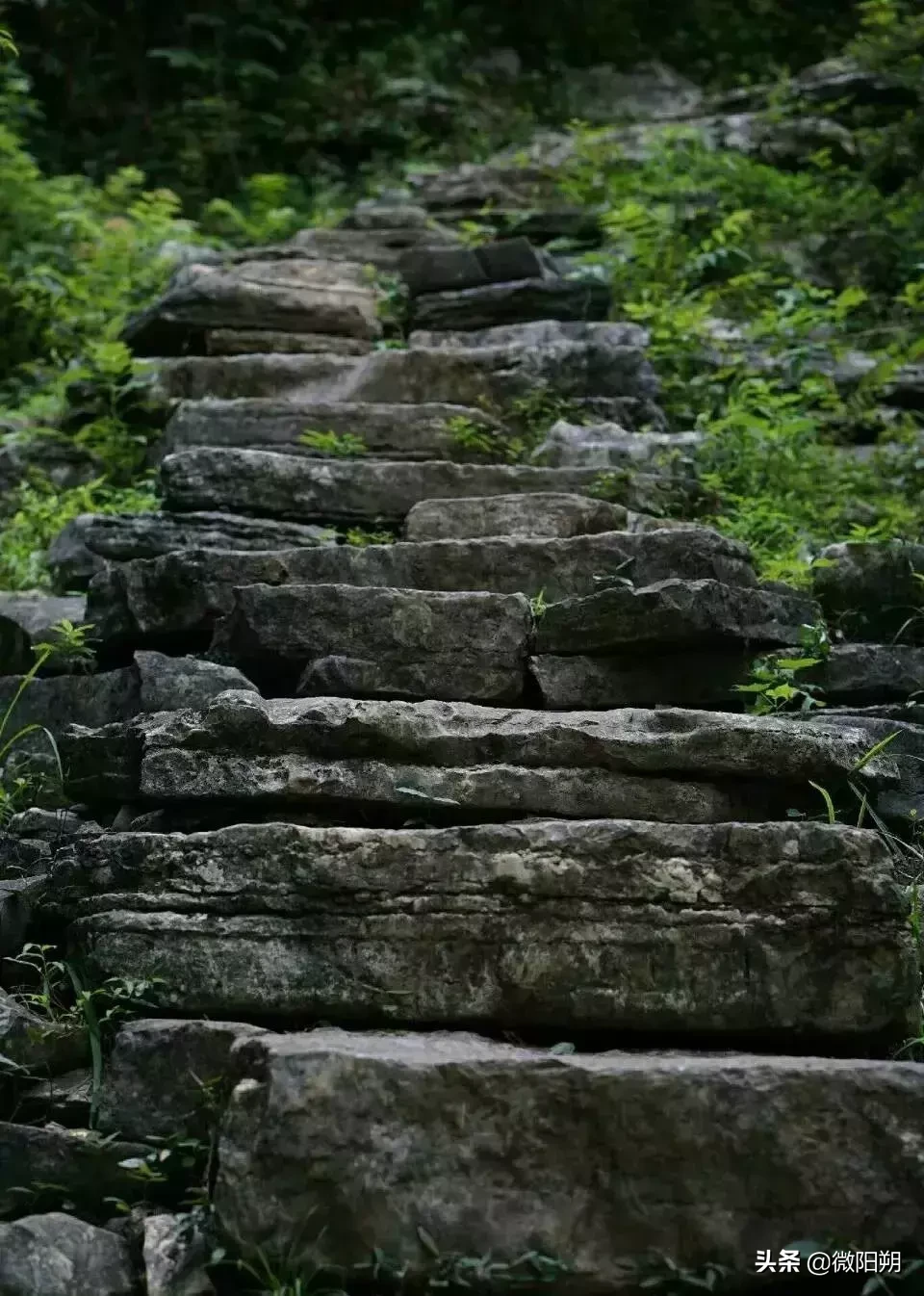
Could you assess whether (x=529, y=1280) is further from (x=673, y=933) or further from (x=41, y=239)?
(x=41, y=239)

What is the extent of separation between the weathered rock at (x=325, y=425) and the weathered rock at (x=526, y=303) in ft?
5.07

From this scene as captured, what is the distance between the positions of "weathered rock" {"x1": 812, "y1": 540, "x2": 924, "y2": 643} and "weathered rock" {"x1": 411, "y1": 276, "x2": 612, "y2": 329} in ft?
9.47

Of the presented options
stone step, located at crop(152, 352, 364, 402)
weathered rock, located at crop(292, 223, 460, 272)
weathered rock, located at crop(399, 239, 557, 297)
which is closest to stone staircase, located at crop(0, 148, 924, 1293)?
stone step, located at crop(152, 352, 364, 402)

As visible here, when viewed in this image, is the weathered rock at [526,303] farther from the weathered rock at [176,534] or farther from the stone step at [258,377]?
the weathered rock at [176,534]

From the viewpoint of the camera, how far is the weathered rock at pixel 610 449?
4.87 metres

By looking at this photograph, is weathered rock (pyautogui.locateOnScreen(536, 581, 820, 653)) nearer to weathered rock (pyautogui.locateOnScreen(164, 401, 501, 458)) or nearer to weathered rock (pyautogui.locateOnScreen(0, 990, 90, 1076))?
weathered rock (pyautogui.locateOnScreen(0, 990, 90, 1076))

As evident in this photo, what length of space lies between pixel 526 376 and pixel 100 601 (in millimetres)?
2473

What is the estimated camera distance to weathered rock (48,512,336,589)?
417 cm

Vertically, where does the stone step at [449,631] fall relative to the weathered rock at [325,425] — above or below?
above

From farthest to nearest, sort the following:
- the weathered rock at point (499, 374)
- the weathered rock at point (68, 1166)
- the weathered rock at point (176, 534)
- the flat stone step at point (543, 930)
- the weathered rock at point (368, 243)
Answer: the weathered rock at point (368, 243) → the weathered rock at point (499, 374) → the weathered rock at point (176, 534) → the flat stone step at point (543, 930) → the weathered rock at point (68, 1166)

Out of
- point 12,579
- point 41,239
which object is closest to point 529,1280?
point 12,579

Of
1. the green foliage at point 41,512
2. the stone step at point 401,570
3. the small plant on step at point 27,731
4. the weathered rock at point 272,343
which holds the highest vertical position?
the stone step at point 401,570

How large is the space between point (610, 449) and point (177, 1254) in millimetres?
3583

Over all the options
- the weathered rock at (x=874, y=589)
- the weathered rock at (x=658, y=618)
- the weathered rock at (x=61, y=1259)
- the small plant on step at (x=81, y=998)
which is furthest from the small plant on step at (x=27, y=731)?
the weathered rock at (x=874, y=589)
